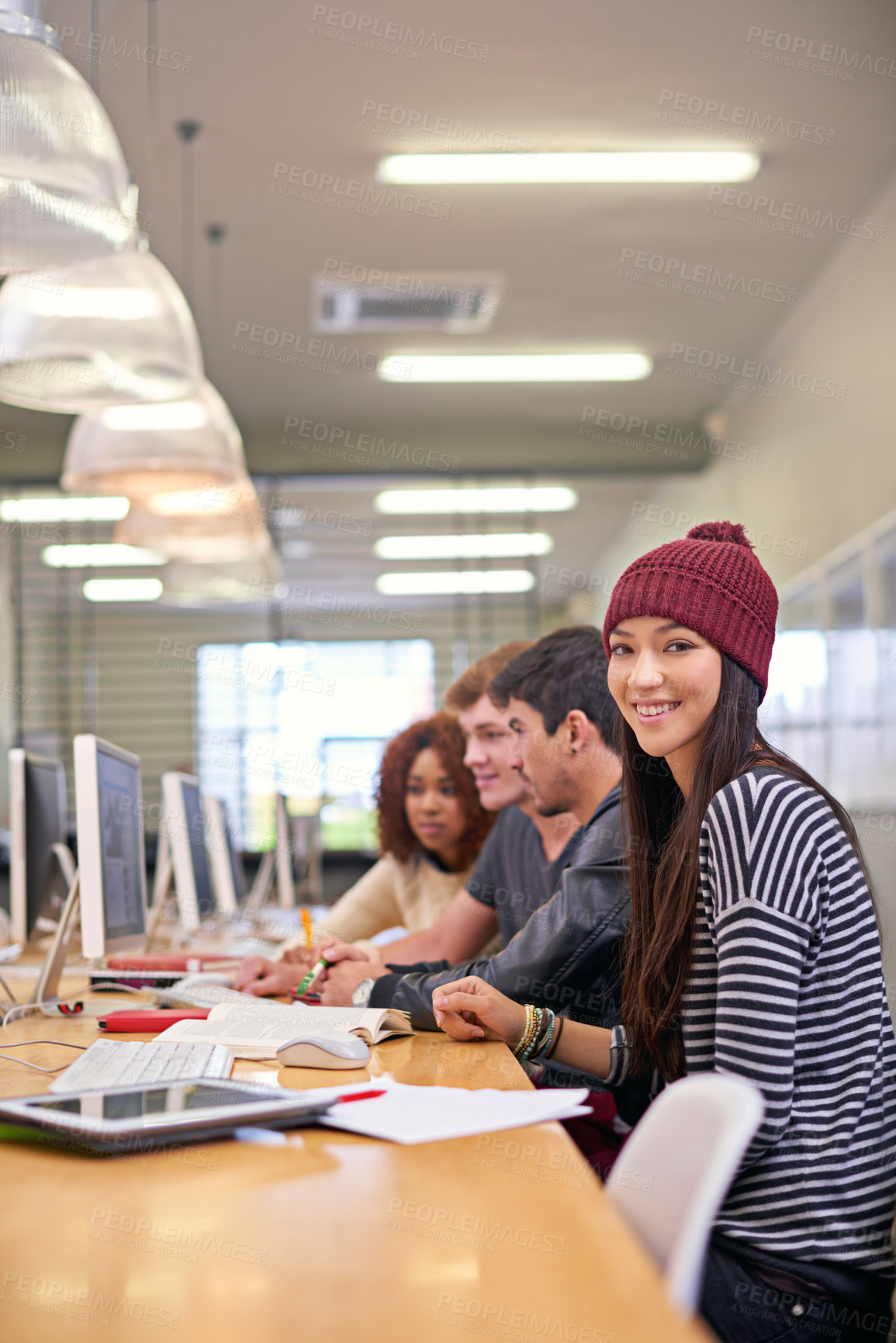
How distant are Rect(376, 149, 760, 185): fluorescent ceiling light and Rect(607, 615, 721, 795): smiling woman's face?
Result: 3104 mm

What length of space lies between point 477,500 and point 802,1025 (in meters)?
7.61

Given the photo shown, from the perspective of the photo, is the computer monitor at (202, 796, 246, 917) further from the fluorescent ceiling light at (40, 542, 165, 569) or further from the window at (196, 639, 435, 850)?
the window at (196, 639, 435, 850)

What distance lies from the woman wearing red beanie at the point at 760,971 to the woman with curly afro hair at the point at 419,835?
1648 mm

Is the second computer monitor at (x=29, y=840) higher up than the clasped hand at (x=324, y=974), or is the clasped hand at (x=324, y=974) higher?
the second computer monitor at (x=29, y=840)

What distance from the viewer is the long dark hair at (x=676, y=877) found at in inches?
58.7

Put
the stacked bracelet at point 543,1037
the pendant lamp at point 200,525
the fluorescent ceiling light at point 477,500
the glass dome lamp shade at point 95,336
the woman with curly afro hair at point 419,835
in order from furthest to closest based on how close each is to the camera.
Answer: the fluorescent ceiling light at point 477,500 < the pendant lamp at point 200,525 < the woman with curly afro hair at point 419,835 < the glass dome lamp shade at point 95,336 < the stacked bracelet at point 543,1037

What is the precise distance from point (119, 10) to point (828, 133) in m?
2.40

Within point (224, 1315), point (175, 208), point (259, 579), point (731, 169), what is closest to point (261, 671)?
point (259, 579)

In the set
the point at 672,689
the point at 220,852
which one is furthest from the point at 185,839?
the point at 672,689

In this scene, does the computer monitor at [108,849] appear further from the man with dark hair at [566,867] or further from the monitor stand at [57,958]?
the man with dark hair at [566,867]

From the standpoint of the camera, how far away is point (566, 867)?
207cm

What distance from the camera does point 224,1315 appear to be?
81 cm

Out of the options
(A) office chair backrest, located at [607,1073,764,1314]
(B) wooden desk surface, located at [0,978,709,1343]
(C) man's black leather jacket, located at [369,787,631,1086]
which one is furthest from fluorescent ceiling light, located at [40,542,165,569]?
(A) office chair backrest, located at [607,1073,764,1314]

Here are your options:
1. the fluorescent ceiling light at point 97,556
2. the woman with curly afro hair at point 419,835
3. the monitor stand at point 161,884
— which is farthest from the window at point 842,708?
the fluorescent ceiling light at point 97,556
